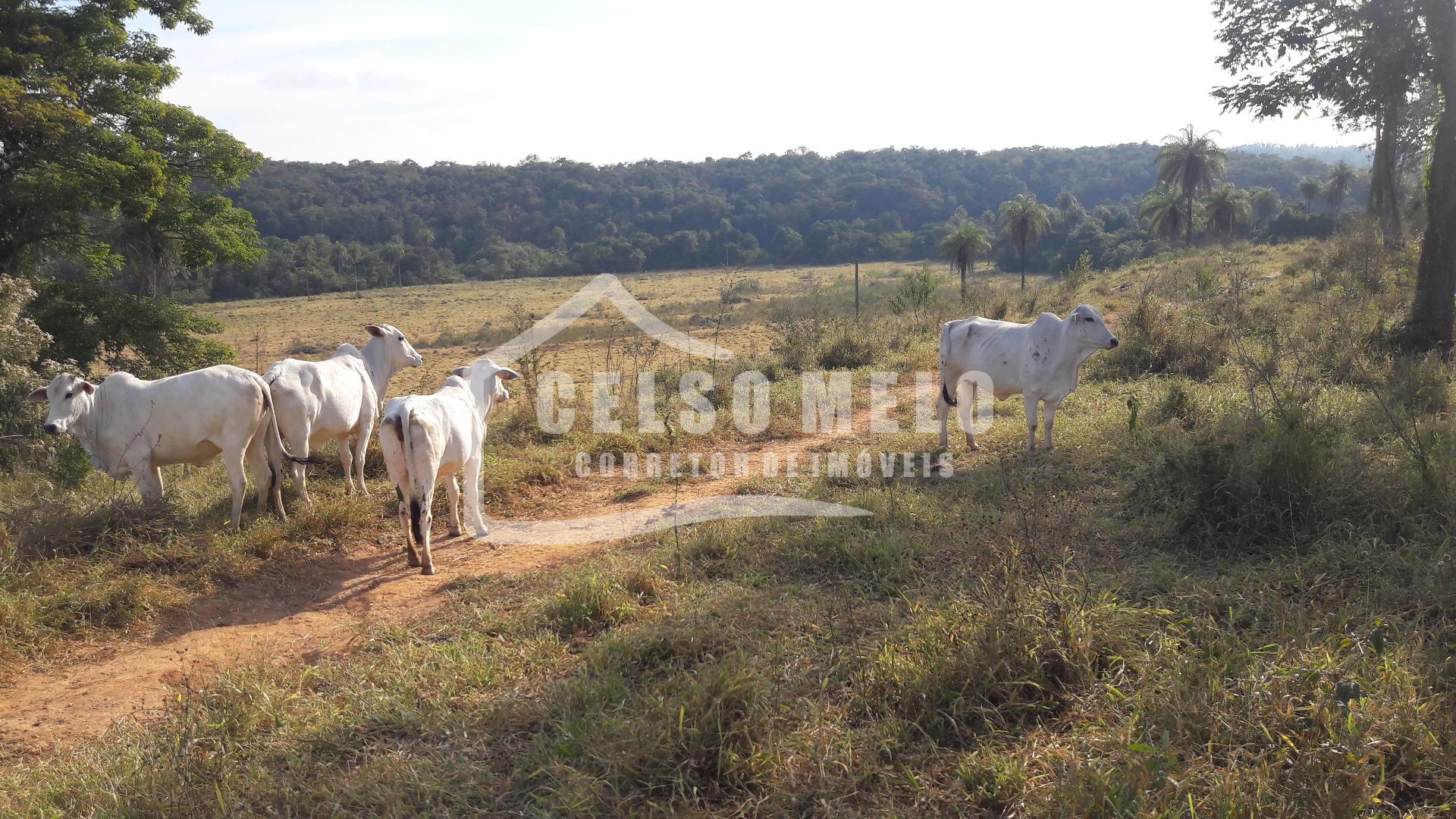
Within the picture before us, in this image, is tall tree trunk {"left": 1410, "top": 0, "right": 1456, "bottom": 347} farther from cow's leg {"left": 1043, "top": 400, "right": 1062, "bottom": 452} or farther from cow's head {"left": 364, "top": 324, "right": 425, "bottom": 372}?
cow's head {"left": 364, "top": 324, "right": 425, "bottom": 372}

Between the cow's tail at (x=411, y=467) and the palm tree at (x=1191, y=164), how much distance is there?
49042mm

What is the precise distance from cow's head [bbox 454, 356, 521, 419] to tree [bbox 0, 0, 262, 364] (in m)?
7.43

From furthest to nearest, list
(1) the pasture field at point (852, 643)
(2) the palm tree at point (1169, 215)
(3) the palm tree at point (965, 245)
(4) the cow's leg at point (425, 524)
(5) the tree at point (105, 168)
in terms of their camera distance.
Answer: (2) the palm tree at point (1169, 215) < (3) the palm tree at point (965, 245) < (5) the tree at point (105, 168) < (4) the cow's leg at point (425, 524) < (1) the pasture field at point (852, 643)

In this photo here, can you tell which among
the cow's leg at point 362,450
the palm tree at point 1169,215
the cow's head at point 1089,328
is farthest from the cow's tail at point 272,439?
the palm tree at point 1169,215

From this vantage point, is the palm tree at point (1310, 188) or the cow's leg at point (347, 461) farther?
the palm tree at point (1310, 188)

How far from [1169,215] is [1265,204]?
1871cm

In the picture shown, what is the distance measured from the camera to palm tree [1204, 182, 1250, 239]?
46.1m

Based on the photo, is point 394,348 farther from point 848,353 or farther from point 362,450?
point 848,353

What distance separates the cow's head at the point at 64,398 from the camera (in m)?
6.66

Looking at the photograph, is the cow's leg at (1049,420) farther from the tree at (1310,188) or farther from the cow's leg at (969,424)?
the tree at (1310,188)

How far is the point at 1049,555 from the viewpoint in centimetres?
497

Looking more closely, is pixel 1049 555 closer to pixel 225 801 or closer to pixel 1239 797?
pixel 1239 797

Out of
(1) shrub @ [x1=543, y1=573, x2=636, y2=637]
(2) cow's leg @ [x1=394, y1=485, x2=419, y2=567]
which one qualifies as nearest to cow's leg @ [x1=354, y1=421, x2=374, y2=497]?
(2) cow's leg @ [x1=394, y1=485, x2=419, y2=567]

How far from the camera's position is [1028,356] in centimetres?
855
